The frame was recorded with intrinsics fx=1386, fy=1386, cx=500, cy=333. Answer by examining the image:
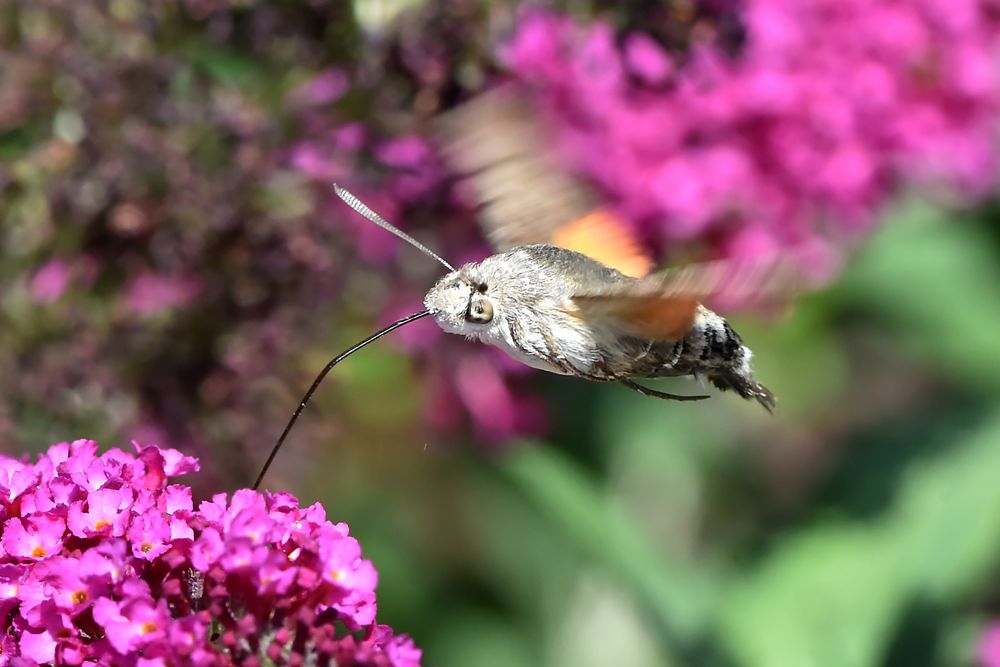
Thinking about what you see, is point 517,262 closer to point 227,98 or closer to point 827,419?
point 227,98

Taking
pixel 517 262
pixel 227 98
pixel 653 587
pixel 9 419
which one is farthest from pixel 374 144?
pixel 653 587

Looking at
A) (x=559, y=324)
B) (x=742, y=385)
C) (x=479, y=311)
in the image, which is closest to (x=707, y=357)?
(x=742, y=385)

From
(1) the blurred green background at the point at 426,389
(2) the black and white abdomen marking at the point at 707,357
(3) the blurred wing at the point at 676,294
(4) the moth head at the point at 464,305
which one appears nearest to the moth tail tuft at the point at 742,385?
(2) the black and white abdomen marking at the point at 707,357

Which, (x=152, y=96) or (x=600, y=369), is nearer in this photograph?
(x=600, y=369)

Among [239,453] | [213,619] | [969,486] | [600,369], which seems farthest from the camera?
[969,486]

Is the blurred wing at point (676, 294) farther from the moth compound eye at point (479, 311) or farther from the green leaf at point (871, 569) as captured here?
the green leaf at point (871, 569)

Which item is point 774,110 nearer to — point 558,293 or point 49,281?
point 558,293

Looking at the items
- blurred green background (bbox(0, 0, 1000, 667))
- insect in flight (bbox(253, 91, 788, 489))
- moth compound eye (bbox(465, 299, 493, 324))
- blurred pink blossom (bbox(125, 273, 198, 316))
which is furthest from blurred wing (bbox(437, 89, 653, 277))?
blurred pink blossom (bbox(125, 273, 198, 316))
